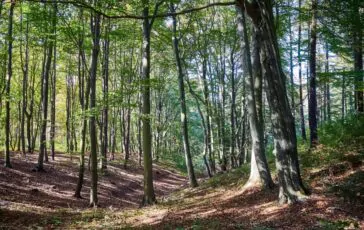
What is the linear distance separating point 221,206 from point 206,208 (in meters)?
0.53

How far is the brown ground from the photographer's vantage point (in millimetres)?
7427

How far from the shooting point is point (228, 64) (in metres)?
28.0

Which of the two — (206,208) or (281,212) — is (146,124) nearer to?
(206,208)

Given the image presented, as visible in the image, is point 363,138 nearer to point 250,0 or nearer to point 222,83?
point 250,0

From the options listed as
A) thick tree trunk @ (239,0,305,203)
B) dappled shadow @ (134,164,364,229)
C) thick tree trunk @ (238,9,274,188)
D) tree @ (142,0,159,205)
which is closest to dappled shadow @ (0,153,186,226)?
tree @ (142,0,159,205)

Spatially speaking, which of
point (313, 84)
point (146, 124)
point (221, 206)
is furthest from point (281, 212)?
point (313, 84)

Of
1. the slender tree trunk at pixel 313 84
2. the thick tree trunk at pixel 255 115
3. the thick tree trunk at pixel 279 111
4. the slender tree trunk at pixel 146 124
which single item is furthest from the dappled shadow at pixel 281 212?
the slender tree trunk at pixel 313 84

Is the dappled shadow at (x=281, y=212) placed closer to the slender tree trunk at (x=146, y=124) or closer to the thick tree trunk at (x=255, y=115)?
the thick tree trunk at (x=255, y=115)

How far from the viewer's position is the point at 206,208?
11078 millimetres

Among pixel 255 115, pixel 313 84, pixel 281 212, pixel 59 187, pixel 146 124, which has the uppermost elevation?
pixel 313 84

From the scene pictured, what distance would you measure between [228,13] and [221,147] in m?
9.50

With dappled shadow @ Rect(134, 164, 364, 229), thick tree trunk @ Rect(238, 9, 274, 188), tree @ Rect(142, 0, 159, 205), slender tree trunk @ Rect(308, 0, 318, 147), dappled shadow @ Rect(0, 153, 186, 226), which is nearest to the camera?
dappled shadow @ Rect(134, 164, 364, 229)

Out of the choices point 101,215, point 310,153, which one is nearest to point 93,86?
point 101,215

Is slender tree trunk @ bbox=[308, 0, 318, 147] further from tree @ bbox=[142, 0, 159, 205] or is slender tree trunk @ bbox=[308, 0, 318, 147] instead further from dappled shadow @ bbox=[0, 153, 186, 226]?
dappled shadow @ bbox=[0, 153, 186, 226]
